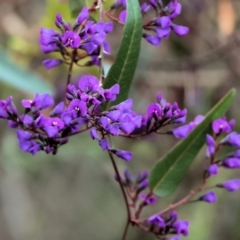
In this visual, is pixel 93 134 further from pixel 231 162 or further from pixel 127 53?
pixel 231 162

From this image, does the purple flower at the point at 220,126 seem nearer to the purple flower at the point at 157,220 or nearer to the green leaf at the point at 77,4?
the purple flower at the point at 157,220

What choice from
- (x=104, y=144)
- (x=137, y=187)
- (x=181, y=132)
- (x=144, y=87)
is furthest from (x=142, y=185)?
(x=144, y=87)

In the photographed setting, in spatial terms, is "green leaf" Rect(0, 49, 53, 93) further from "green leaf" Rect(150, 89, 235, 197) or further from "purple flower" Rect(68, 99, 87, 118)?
"purple flower" Rect(68, 99, 87, 118)

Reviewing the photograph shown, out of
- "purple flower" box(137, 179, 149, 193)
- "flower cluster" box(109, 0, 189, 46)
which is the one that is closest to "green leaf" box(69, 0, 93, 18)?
"flower cluster" box(109, 0, 189, 46)

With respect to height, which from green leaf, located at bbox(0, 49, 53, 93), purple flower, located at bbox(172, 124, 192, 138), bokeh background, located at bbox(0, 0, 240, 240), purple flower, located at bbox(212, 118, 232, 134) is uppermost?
purple flower, located at bbox(212, 118, 232, 134)

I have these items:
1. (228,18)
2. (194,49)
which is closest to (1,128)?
(194,49)

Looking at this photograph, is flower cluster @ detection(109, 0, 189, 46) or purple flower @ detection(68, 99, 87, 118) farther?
flower cluster @ detection(109, 0, 189, 46)

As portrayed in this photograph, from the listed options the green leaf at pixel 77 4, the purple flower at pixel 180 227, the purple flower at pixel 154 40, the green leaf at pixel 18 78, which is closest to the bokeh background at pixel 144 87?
the green leaf at pixel 18 78
